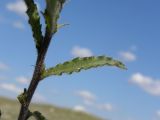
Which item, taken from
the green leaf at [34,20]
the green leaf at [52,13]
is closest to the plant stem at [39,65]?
the green leaf at [52,13]

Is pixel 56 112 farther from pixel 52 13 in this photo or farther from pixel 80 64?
pixel 52 13

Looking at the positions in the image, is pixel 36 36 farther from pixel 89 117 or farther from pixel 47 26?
pixel 89 117

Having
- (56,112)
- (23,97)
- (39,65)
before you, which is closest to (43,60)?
(39,65)

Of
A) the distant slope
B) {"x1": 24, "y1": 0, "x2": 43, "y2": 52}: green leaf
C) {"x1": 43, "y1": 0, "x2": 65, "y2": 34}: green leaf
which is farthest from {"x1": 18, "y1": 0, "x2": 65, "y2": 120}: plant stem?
the distant slope

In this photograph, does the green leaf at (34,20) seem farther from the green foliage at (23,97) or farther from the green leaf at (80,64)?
the green foliage at (23,97)

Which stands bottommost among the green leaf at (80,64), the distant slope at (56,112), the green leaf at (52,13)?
the green leaf at (80,64)

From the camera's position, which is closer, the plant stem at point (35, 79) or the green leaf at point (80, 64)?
the plant stem at point (35, 79)

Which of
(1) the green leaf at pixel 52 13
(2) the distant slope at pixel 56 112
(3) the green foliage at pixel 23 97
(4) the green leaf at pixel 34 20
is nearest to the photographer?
(1) the green leaf at pixel 52 13
